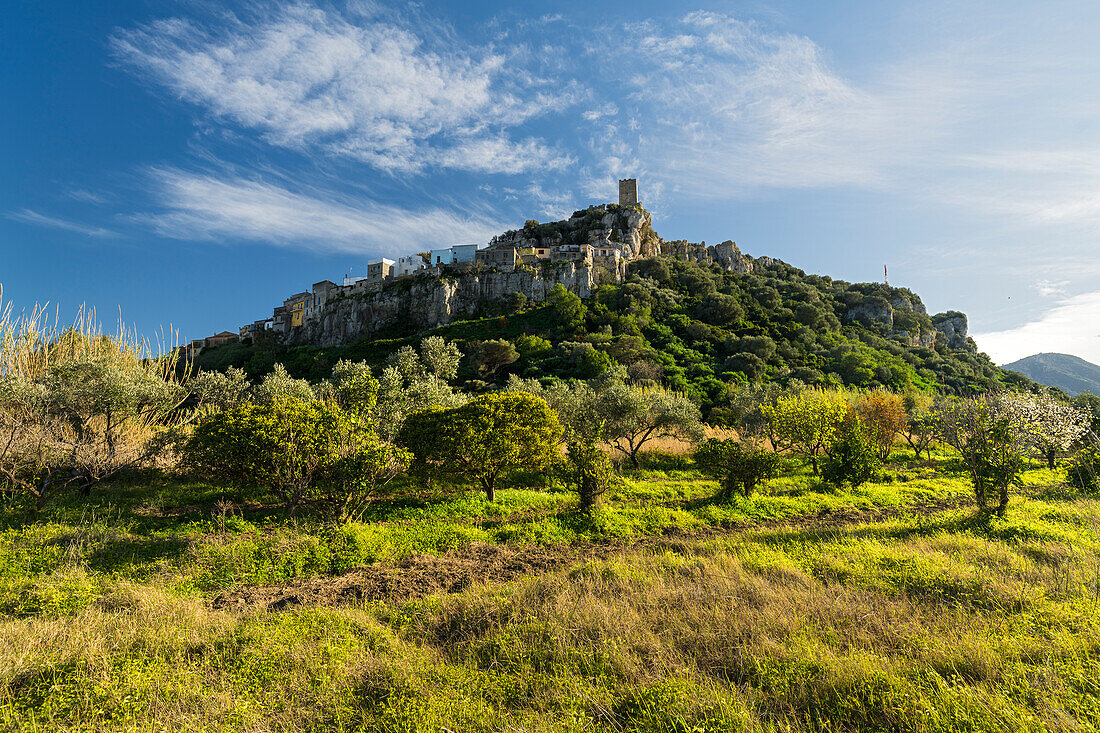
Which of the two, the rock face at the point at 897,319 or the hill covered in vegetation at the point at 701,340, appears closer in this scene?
the hill covered in vegetation at the point at 701,340

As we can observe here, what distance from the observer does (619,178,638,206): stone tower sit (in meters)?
126

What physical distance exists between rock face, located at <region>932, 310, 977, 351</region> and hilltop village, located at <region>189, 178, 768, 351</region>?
4552cm

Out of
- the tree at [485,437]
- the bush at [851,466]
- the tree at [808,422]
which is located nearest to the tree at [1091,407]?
the tree at [808,422]

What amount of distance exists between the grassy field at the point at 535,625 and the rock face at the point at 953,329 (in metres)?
112

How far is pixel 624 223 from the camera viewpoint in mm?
115750

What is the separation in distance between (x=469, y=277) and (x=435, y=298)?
958 centimetres

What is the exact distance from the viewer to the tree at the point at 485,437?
17422 mm

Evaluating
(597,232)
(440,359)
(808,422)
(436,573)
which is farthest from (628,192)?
Answer: (436,573)

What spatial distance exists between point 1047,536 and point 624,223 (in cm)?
11270

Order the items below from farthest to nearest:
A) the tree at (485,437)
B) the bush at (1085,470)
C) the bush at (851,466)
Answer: the bush at (851,466)
the bush at (1085,470)
the tree at (485,437)

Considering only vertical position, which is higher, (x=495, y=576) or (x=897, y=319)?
(x=897, y=319)

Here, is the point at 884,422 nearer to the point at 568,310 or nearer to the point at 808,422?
the point at 808,422

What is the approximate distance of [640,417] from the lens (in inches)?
1077

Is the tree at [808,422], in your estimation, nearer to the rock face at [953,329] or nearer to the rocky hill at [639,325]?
the rocky hill at [639,325]
